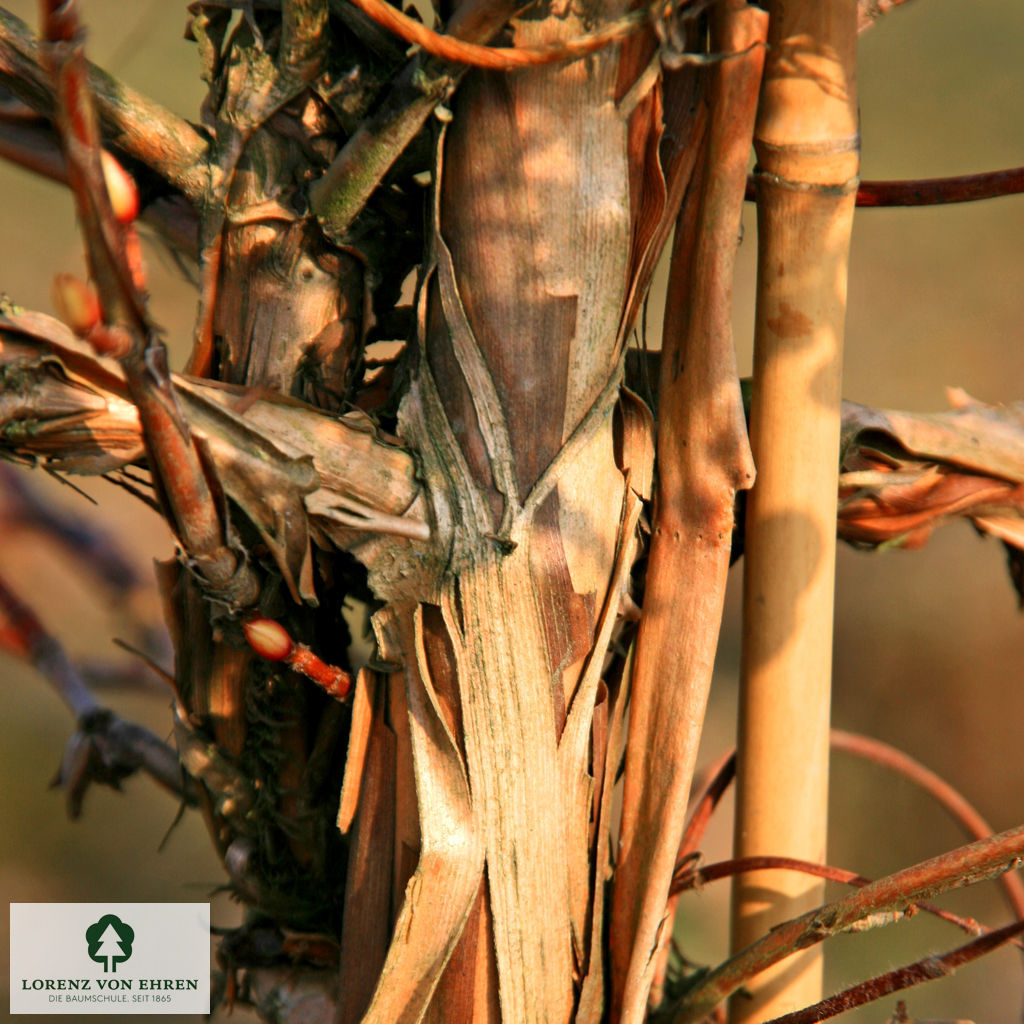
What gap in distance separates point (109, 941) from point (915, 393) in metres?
0.87

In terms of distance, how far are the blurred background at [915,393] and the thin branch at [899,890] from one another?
2.36 ft

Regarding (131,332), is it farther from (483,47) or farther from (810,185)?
(810,185)

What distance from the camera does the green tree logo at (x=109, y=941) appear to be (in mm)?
429

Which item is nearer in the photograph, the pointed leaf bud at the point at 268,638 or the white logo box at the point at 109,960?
the pointed leaf bud at the point at 268,638

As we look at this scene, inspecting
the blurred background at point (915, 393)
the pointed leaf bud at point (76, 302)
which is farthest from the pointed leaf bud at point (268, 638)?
the blurred background at point (915, 393)

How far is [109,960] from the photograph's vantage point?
0.43m

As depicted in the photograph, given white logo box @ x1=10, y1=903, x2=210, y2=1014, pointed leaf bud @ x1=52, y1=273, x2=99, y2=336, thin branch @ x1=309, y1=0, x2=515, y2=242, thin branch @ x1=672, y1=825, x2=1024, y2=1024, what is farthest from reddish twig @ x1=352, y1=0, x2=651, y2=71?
white logo box @ x1=10, y1=903, x2=210, y2=1014

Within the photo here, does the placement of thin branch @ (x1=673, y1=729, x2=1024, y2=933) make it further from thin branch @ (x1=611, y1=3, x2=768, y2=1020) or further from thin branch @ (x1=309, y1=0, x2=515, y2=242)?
thin branch @ (x1=309, y1=0, x2=515, y2=242)

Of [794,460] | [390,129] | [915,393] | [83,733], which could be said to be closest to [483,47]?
[390,129]

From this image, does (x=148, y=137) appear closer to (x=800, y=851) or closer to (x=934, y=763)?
(x=800, y=851)

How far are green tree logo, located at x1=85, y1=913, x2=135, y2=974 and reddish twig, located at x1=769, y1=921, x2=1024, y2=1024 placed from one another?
0.99 ft

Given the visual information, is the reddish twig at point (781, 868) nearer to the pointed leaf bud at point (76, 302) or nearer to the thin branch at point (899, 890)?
the thin branch at point (899, 890)

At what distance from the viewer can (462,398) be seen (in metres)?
0.29

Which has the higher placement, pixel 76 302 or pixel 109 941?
pixel 76 302
